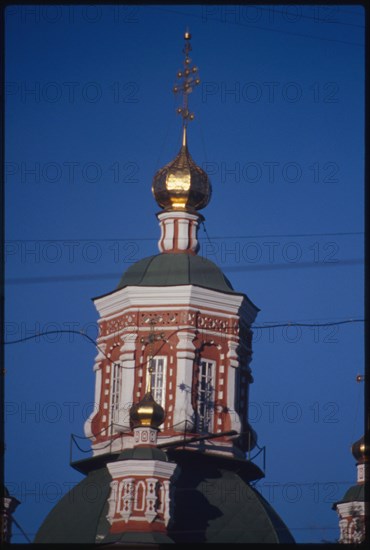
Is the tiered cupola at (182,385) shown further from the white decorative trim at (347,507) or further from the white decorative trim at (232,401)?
the white decorative trim at (347,507)

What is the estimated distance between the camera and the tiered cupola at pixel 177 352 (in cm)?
3294

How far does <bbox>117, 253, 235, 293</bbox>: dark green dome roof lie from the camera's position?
3362 centimetres

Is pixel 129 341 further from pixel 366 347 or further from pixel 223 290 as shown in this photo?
pixel 366 347

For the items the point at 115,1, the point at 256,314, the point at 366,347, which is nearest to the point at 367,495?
the point at 366,347

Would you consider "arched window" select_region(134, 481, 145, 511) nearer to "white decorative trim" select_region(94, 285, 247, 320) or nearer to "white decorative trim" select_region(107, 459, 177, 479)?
A: "white decorative trim" select_region(107, 459, 177, 479)

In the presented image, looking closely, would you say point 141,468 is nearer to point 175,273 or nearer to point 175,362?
point 175,362

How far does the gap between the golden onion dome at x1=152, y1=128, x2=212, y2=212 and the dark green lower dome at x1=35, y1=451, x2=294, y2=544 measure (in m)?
5.65

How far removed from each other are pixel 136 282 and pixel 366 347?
1796 cm

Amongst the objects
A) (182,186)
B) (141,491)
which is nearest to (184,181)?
(182,186)

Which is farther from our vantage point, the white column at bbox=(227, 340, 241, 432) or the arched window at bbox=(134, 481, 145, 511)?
the white column at bbox=(227, 340, 241, 432)

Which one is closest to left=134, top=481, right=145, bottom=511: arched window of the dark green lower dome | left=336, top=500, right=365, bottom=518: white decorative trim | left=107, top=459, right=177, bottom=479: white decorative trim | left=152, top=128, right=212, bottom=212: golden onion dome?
left=107, top=459, right=177, bottom=479: white decorative trim

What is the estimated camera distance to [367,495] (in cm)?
1708

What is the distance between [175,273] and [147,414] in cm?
435

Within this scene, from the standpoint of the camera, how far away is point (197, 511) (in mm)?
30781
